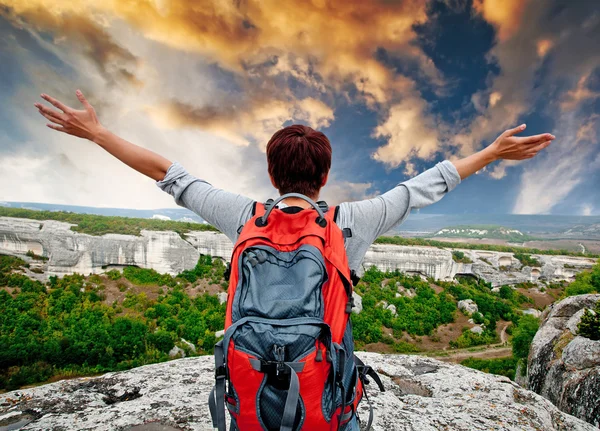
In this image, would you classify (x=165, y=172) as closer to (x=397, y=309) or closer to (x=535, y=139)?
(x=535, y=139)

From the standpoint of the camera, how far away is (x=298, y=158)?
1117 mm

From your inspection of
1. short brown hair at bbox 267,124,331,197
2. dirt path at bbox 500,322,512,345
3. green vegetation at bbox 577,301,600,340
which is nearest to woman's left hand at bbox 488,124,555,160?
short brown hair at bbox 267,124,331,197

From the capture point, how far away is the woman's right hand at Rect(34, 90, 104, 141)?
131cm

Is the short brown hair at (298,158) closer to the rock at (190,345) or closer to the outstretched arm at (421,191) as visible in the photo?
the outstretched arm at (421,191)

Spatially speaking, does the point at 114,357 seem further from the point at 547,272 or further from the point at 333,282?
the point at 547,272

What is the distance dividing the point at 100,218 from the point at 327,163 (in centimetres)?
3734

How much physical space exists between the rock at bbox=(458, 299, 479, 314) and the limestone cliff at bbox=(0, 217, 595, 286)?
13.8ft

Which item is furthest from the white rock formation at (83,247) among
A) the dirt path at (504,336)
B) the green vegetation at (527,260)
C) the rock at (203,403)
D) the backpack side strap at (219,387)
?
the green vegetation at (527,260)

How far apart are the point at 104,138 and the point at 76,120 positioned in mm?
139

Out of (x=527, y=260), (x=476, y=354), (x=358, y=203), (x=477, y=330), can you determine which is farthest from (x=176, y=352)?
(x=527, y=260)

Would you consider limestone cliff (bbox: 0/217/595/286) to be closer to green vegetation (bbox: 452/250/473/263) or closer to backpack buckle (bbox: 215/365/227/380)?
green vegetation (bbox: 452/250/473/263)

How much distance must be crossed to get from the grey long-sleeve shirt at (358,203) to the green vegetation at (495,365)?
20.0 m

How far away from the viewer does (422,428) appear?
2260mm

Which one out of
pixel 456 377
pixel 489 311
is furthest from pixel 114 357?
pixel 489 311
